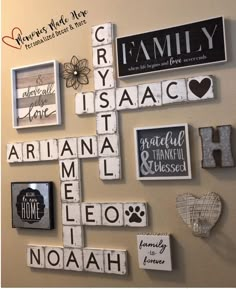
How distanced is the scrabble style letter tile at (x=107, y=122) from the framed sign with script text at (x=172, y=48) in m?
0.14

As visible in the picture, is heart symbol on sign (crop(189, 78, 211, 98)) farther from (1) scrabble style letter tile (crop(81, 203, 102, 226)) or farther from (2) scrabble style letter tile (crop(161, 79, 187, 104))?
(1) scrabble style letter tile (crop(81, 203, 102, 226))

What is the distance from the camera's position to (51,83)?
4.08 feet

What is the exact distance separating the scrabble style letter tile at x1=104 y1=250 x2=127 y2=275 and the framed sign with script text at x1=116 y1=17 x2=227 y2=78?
59cm

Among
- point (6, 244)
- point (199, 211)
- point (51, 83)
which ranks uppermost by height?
point (51, 83)

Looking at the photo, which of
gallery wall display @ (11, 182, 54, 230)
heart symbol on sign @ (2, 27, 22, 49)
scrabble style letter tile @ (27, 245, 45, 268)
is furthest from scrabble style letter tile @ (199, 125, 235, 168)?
heart symbol on sign @ (2, 27, 22, 49)

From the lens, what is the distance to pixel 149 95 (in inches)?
43.4

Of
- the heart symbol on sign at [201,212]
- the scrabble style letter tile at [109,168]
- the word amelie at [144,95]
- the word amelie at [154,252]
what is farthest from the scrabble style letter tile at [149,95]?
the word amelie at [154,252]

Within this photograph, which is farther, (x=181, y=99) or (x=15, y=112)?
(x=15, y=112)

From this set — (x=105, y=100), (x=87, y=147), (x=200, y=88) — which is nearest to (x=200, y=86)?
(x=200, y=88)

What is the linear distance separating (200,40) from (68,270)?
88 centimetres

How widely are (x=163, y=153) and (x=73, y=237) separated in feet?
1.42

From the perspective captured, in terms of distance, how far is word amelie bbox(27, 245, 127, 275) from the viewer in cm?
114

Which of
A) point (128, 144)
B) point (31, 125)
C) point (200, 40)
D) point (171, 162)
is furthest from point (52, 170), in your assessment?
point (200, 40)

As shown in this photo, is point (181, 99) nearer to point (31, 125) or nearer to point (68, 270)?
point (31, 125)
